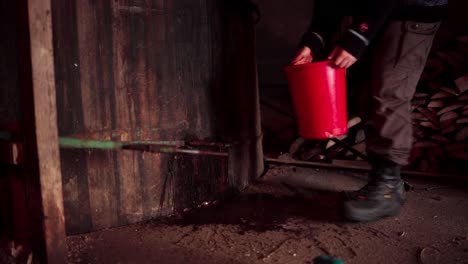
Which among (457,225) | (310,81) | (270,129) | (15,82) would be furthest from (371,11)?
(270,129)

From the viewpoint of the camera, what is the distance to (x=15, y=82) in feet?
6.88

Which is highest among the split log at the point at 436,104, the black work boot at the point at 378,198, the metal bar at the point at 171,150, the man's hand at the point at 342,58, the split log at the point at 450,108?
the man's hand at the point at 342,58

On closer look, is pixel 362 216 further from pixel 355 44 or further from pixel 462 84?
pixel 462 84

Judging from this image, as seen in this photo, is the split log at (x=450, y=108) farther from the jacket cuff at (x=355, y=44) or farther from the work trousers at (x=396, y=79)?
the jacket cuff at (x=355, y=44)

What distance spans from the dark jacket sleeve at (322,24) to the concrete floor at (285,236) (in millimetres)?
1067

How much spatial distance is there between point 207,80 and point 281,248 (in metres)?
1.17

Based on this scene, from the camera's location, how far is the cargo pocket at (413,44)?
2.37m

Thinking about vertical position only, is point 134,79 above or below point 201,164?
above

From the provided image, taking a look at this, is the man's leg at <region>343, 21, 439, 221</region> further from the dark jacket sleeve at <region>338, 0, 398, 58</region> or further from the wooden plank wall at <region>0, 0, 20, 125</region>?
the wooden plank wall at <region>0, 0, 20, 125</region>

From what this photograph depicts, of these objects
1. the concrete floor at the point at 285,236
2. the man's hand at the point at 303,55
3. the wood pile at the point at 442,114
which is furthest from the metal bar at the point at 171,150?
the wood pile at the point at 442,114

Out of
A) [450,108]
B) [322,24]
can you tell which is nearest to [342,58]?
[322,24]

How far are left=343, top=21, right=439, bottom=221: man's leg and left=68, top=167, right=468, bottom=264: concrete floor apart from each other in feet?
0.41

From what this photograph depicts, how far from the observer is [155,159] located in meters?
2.48

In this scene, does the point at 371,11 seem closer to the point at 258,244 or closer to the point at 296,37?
the point at 258,244
